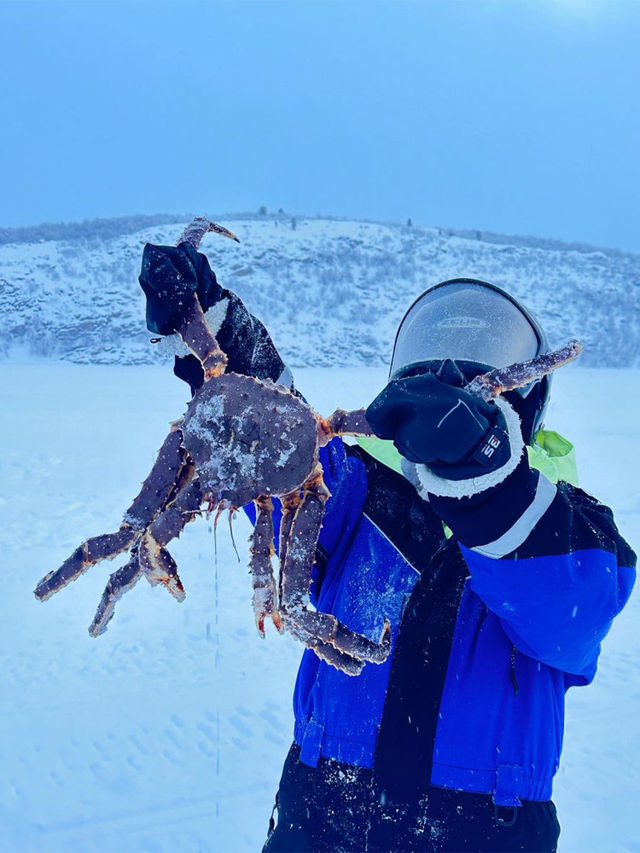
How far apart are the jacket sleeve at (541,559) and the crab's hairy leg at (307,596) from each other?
0.35m

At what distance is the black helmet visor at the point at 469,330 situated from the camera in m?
1.78

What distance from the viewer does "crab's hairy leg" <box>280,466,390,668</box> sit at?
154 cm

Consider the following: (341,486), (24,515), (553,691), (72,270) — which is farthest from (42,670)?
(72,270)

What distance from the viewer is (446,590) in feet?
5.65

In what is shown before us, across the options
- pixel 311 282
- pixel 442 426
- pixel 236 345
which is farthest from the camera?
pixel 311 282

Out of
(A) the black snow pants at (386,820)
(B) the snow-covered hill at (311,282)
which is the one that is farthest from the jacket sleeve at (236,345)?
(B) the snow-covered hill at (311,282)

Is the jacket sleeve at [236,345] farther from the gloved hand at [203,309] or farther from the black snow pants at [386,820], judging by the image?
the black snow pants at [386,820]

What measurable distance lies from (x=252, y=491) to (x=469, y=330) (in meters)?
0.84

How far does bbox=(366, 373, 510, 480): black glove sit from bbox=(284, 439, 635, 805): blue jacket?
102mm

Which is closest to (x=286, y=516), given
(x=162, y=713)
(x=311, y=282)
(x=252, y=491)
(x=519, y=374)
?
(x=252, y=491)

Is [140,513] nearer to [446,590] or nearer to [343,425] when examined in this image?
[343,425]

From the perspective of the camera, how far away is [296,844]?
68.5 inches

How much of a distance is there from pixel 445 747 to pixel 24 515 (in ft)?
21.3

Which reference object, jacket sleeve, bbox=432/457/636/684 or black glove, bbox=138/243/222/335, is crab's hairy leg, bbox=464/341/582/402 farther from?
black glove, bbox=138/243/222/335
